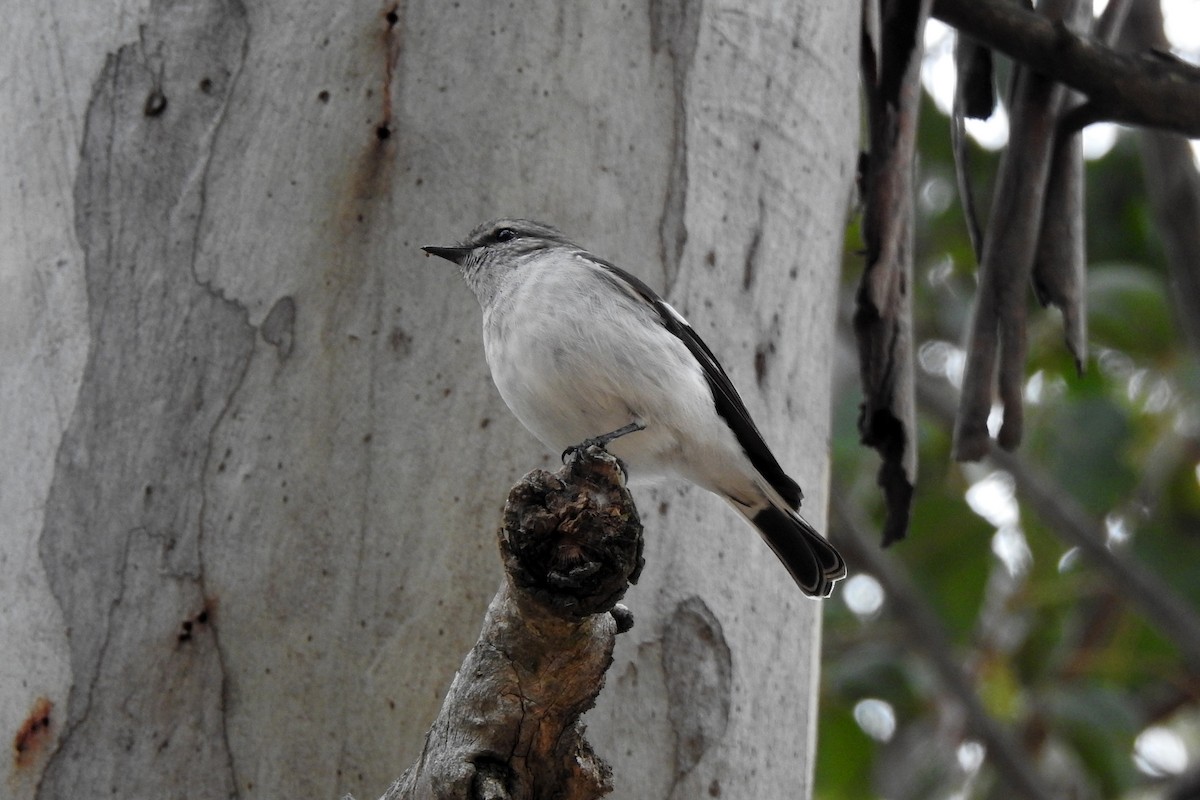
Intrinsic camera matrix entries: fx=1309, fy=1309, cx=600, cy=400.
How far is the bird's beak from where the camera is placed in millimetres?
2676

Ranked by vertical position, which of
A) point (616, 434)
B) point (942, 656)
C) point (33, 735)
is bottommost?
point (942, 656)

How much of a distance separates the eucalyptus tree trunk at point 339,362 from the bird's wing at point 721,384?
0.05m

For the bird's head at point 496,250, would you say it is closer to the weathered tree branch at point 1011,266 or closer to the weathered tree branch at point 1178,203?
the weathered tree branch at point 1011,266

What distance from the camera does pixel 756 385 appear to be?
9.43 ft

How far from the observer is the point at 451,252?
272 centimetres

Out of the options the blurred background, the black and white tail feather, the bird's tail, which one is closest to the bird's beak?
the black and white tail feather

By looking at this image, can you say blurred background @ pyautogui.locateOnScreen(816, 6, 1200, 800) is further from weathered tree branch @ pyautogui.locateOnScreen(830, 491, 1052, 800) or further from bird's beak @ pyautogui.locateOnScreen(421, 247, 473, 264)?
bird's beak @ pyautogui.locateOnScreen(421, 247, 473, 264)

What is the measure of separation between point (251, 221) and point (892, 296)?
1738 mm

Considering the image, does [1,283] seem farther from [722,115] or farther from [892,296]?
[892,296]

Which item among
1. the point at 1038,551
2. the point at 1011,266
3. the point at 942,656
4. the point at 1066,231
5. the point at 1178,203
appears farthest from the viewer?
the point at 1038,551

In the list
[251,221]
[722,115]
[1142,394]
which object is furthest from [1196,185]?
[251,221]

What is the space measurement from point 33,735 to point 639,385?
1.40 metres

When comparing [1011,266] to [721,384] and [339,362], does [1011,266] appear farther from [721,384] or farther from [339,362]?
[339,362]

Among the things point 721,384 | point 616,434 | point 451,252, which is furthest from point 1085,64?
point 451,252
